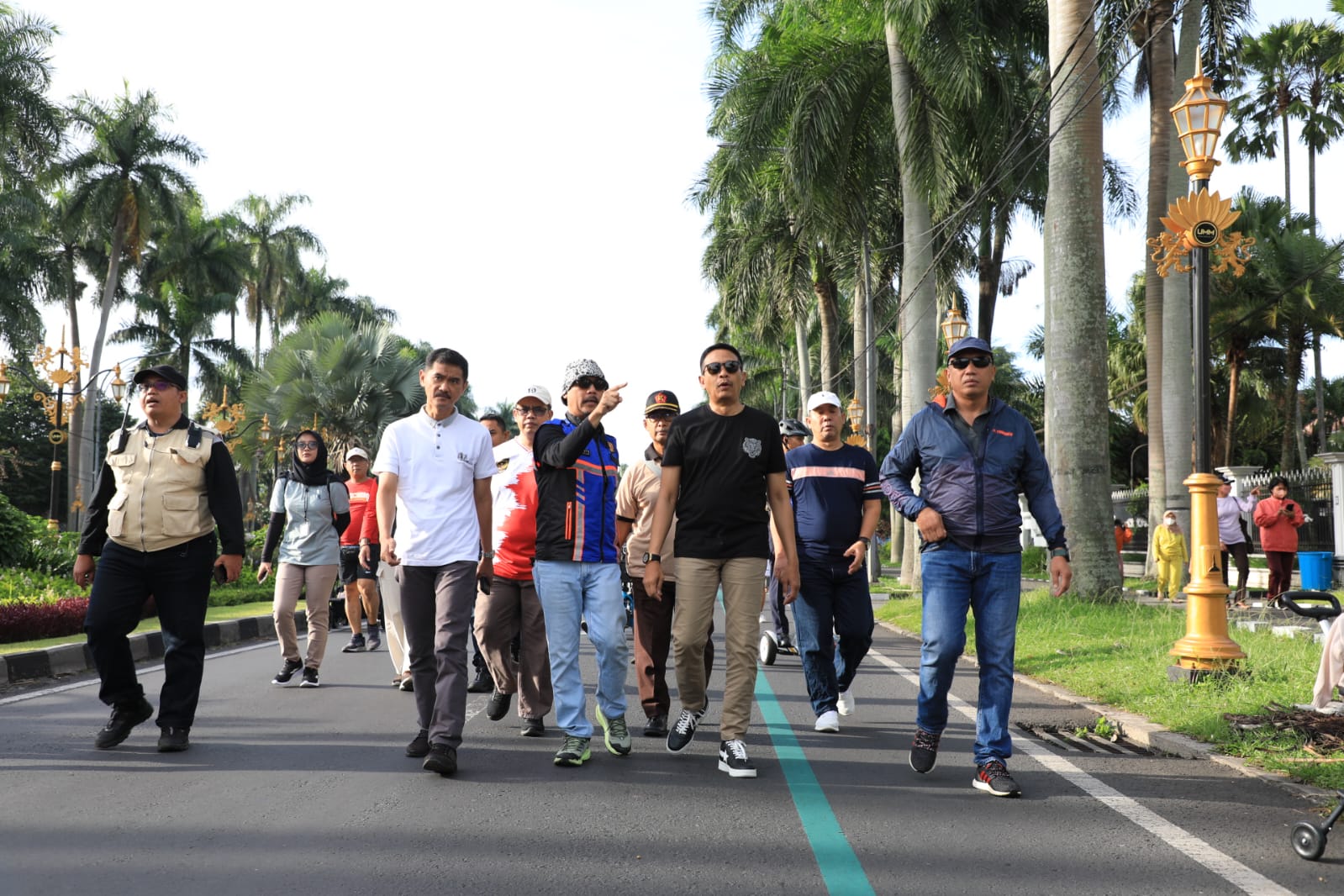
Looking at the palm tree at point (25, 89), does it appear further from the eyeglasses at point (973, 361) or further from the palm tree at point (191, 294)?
the eyeglasses at point (973, 361)

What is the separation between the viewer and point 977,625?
579 centimetres

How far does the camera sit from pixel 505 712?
24.9 ft

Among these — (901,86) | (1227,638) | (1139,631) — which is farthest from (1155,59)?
(1227,638)

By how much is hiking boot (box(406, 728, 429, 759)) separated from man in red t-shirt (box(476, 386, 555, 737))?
81cm

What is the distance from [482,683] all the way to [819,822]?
4.43 meters

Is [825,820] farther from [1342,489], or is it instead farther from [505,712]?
[1342,489]

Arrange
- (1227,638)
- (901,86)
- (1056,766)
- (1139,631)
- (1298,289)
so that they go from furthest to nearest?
(1298,289), (901,86), (1139,631), (1227,638), (1056,766)

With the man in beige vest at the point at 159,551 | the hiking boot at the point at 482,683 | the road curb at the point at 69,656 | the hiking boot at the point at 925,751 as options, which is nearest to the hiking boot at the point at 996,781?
the hiking boot at the point at 925,751

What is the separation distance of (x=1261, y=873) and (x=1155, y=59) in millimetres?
19783

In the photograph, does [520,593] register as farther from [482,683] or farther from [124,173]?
[124,173]

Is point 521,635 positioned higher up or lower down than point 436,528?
lower down

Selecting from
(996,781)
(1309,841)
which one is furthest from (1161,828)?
(996,781)

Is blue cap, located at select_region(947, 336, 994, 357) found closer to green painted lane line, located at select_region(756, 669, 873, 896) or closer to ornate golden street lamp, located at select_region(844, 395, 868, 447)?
green painted lane line, located at select_region(756, 669, 873, 896)

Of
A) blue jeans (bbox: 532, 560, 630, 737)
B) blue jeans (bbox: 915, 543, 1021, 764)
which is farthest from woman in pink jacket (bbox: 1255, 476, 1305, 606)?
blue jeans (bbox: 532, 560, 630, 737)
